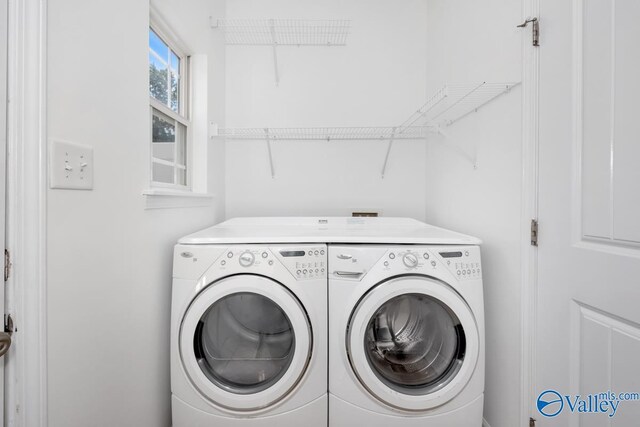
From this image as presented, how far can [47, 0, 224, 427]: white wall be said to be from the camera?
2.60 ft

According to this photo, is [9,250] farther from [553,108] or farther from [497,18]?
[497,18]

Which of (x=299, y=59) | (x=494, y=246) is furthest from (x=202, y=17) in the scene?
(x=494, y=246)

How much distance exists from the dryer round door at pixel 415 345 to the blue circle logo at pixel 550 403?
0.81 feet

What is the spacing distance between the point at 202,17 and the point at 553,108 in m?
1.96

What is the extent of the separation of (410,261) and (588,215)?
0.60 m

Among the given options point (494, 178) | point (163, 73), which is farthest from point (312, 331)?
point (163, 73)

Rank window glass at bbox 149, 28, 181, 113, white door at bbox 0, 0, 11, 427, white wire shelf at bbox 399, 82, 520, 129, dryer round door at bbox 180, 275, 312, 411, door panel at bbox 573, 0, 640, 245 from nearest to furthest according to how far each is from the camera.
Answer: white door at bbox 0, 0, 11, 427 → door panel at bbox 573, 0, 640, 245 → dryer round door at bbox 180, 275, 312, 411 → white wire shelf at bbox 399, 82, 520, 129 → window glass at bbox 149, 28, 181, 113

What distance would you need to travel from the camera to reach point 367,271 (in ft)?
4.09

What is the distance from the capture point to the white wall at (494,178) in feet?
4.06

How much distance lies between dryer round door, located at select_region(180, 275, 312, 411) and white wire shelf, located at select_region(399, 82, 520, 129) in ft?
3.86

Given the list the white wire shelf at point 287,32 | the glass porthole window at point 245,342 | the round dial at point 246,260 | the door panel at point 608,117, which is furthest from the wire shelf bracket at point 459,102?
the glass porthole window at point 245,342

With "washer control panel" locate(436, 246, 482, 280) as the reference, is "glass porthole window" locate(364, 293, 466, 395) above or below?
below

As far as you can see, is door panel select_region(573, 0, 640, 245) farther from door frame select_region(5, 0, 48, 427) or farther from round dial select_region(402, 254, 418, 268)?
door frame select_region(5, 0, 48, 427)

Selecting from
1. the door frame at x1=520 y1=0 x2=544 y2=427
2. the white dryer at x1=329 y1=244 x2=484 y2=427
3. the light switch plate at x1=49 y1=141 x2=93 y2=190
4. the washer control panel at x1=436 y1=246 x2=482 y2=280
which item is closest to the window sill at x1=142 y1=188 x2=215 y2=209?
the light switch plate at x1=49 y1=141 x2=93 y2=190
